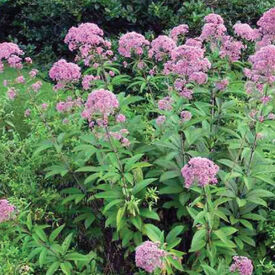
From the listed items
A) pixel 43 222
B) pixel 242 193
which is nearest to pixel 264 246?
pixel 242 193

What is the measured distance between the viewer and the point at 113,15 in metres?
8.41

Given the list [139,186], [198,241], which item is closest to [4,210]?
[139,186]

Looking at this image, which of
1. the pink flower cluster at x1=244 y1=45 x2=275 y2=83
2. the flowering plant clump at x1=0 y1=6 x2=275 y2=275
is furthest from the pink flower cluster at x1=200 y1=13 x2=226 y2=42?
the pink flower cluster at x1=244 y1=45 x2=275 y2=83

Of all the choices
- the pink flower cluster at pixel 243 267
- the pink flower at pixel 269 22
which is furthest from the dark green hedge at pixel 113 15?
the pink flower cluster at pixel 243 267

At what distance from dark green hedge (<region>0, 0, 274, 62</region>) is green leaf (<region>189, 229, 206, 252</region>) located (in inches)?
177

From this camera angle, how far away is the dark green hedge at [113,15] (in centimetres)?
824

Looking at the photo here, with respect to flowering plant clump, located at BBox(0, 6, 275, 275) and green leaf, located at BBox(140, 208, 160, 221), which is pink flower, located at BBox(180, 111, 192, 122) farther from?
green leaf, located at BBox(140, 208, 160, 221)

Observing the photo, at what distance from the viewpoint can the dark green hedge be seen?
824 centimetres

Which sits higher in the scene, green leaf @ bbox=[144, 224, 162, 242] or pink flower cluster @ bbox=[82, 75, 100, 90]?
pink flower cluster @ bbox=[82, 75, 100, 90]

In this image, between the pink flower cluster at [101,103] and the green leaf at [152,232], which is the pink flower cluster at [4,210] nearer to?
the pink flower cluster at [101,103]

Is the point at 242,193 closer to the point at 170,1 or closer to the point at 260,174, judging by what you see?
the point at 260,174

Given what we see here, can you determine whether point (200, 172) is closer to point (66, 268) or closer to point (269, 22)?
point (66, 268)

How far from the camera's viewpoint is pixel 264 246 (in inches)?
181

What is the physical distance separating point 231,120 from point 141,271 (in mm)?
1898
